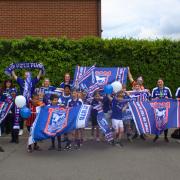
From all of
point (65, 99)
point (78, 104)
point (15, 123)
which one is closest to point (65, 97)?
point (65, 99)

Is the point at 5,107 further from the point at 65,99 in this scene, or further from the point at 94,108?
the point at 94,108

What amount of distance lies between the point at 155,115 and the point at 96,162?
271 cm

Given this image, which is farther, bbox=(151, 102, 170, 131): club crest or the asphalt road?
bbox=(151, 102, 170, 131): club crest

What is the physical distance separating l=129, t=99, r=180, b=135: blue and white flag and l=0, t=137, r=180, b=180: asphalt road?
461 millimetres

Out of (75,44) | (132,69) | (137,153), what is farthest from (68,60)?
(137,153)

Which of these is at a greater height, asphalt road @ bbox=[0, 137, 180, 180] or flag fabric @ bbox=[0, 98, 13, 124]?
flag fabric @ bbox=[0, 98, 13, 124]

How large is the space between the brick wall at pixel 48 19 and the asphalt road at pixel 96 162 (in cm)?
921

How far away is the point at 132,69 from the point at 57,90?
386 cm

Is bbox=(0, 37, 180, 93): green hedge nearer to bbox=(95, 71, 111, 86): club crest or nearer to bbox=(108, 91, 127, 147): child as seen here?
bbox=(95, 71, 111, 86): club crest

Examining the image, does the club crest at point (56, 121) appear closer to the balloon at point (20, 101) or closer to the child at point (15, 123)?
the balloon at point (20, 101)

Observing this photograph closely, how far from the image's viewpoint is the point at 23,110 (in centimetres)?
1066

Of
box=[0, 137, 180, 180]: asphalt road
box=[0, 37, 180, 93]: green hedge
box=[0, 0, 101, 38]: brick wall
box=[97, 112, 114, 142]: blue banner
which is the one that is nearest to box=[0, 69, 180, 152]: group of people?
box=[97, 112, 114, 142]: blue banner

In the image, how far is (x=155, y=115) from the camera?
445 inches

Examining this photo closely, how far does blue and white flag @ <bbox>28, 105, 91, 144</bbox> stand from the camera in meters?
10.4
